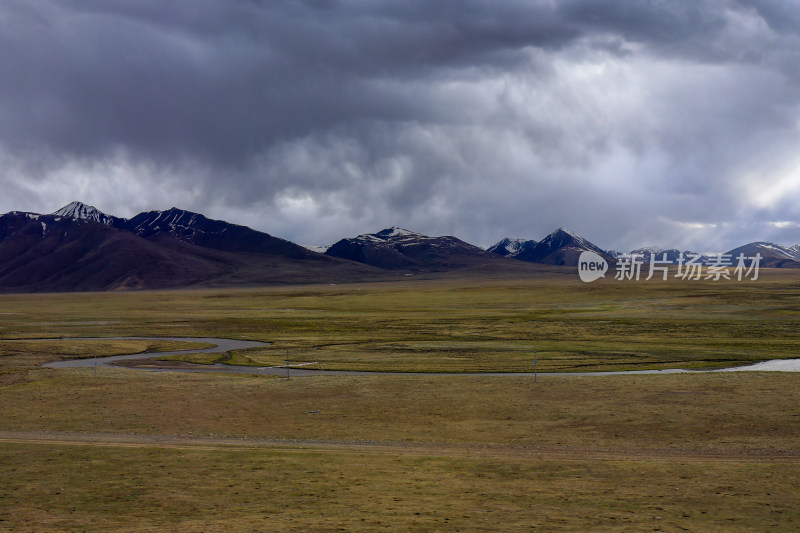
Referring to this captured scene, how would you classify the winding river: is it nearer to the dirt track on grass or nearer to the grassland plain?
the grassland plain

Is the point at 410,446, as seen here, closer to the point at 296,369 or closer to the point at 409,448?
the point at 409,448

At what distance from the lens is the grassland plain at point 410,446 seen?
17859mm

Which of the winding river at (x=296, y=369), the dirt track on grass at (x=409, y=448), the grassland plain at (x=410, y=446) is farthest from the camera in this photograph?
the winding river at (x=296, y=369)

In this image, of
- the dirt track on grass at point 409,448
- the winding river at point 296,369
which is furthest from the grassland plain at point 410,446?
the winding river at point 296,369

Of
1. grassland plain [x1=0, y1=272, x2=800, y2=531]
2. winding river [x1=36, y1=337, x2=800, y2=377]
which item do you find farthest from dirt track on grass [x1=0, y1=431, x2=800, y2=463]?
winding river [x1=36, y1=337, x2=800, y2=377]

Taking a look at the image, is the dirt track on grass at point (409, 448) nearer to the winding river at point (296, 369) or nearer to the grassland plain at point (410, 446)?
the grassland plain at point (410, 446)

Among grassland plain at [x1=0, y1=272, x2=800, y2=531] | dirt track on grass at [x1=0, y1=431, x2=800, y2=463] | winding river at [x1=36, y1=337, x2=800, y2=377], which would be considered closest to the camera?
grassland plain at [x1=0, y1=272, x2=800, y2=531]

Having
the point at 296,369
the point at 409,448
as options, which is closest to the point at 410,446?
the point at 409,448

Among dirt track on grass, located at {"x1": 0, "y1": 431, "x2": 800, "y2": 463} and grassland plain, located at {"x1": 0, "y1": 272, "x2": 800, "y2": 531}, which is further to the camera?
dirt track on grass, located at {"x1": 0, "y1": 431, "x2": 800, "y2": 463}

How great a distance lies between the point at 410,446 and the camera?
27609 millimetres

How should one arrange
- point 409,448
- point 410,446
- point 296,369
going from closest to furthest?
point 409,448 → point 410,446 → point 296,369

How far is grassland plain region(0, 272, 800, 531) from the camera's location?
58.6 feet

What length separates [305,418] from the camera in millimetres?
34188

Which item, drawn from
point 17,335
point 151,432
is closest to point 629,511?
point 151,432
